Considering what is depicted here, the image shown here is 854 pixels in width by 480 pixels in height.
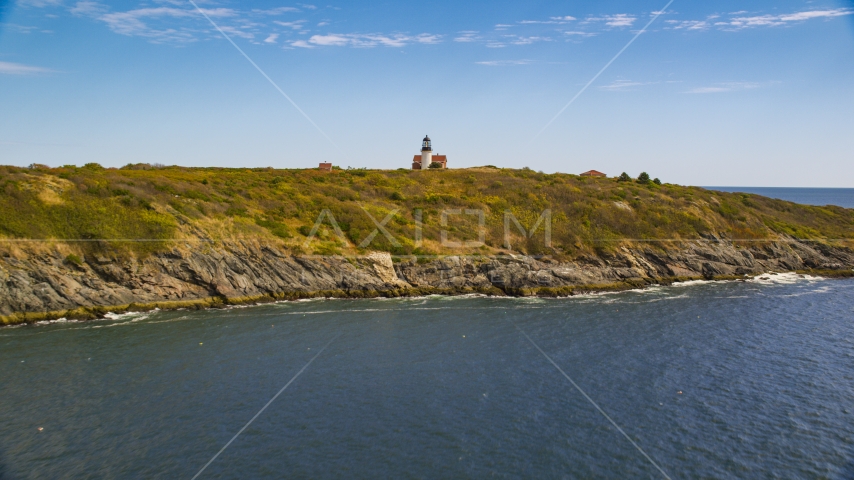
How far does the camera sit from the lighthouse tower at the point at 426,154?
96.9 meters

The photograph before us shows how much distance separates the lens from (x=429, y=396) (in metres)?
24.2

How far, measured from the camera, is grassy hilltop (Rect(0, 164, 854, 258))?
45562 millimetres

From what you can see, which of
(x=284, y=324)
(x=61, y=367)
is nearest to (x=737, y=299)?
(x=284, y=324)

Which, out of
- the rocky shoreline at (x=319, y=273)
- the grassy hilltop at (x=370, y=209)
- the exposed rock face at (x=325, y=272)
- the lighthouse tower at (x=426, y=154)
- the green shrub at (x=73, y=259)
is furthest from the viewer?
the lighthouse tower at (x=426, y=154)

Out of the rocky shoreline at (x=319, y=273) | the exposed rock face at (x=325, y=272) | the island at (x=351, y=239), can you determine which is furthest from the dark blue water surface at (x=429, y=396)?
the island at (x=351, y=239)

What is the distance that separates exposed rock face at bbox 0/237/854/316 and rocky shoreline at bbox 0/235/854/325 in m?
0.09

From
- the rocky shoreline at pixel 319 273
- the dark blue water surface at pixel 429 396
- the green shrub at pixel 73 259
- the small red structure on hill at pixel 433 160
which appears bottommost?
the dark blue water surface at pixel 429 396

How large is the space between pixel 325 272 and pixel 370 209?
15.8 m

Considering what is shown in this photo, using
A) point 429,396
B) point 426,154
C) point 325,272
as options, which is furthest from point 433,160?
point 429,396

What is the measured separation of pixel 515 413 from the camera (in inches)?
882

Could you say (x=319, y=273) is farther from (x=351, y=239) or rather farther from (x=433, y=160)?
(x=433, y=160)

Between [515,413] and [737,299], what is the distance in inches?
1371

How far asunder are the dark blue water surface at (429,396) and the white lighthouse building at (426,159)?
60770 mm

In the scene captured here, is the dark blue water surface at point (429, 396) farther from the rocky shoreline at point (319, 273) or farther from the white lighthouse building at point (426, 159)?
the white lighthouse building at point (426, 159)
